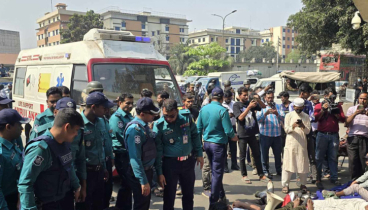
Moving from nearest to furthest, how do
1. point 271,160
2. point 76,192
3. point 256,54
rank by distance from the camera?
1. point 76,192
2. point 271,160
3. point 256,54

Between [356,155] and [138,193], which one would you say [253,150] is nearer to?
[356,155]

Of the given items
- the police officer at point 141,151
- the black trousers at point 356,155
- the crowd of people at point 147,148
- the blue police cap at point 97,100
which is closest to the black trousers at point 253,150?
the crowd of people at point 147,148

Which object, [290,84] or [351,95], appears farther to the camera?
[351,95]

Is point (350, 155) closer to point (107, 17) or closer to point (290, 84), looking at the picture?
point (290, 84)

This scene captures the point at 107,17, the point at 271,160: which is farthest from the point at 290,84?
the point at 107,17

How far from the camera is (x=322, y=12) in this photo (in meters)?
14.2

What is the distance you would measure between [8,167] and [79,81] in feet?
12.2

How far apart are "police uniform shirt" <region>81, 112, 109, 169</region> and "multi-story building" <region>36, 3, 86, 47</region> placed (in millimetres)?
62360

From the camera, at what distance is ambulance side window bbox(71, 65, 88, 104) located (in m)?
5.97

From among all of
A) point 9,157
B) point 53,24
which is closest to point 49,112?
point 9,157

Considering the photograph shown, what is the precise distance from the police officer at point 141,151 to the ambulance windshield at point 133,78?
9.11 ft

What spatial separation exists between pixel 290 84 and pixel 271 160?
6864 mm

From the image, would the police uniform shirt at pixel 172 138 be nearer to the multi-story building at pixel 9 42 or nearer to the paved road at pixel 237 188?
the paved road at pixel 237 188

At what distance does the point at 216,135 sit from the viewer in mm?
4449
